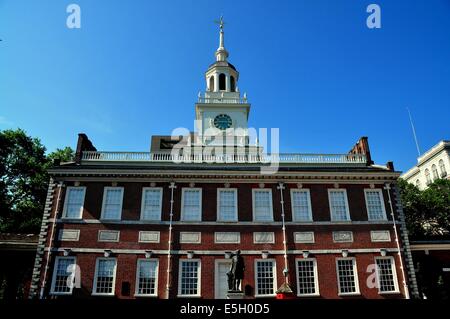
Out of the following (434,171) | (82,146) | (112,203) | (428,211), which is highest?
(434,171)

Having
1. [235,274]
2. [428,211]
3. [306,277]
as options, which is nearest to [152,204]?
[235,274]

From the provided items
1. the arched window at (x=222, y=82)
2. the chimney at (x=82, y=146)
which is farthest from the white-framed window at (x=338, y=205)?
the arched window at (x=222, y=82)

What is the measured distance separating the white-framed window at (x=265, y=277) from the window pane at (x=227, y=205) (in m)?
3.26

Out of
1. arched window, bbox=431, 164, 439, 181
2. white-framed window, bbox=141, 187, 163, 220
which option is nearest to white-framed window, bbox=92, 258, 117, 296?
white-framed window, bbox=141, 187, 163, 220

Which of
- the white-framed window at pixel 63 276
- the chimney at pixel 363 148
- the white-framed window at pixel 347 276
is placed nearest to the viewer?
the white-framed window at pixel 63 276

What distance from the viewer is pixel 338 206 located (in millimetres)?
23453

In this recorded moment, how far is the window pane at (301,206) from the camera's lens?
75.6 ft

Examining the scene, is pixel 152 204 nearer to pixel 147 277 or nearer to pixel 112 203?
pixel 112 203

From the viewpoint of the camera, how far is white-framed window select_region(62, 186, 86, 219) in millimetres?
22484

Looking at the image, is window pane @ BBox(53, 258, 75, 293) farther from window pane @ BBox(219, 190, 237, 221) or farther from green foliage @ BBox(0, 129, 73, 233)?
green foliage @ BBox(0, 129, 73, 233)

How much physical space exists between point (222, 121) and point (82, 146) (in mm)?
14954

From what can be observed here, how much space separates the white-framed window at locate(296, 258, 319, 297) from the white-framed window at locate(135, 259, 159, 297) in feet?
28.4

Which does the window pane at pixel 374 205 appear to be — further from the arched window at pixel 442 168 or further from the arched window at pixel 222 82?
the arched window at pixel 442 168
